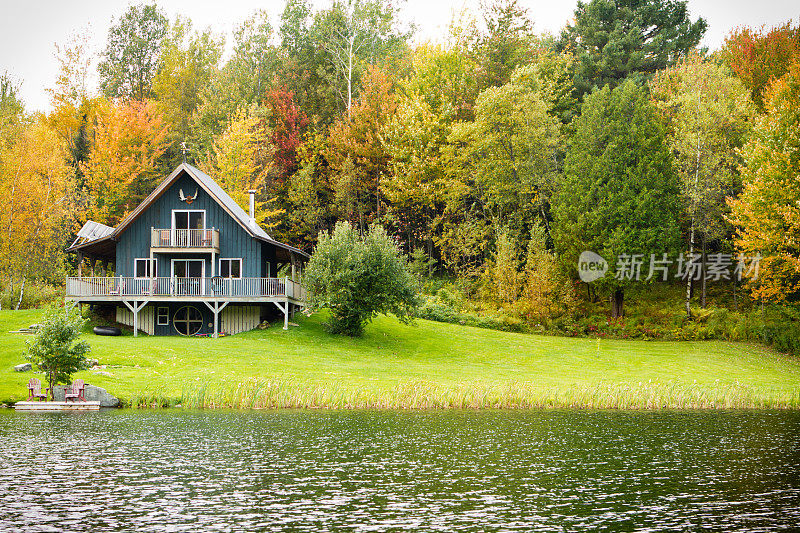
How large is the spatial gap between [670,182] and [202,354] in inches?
1371

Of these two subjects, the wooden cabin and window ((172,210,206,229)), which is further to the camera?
window ((172,210,206,229))

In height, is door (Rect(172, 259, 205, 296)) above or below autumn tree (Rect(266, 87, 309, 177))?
below

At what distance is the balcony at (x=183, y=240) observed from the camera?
2023 inches

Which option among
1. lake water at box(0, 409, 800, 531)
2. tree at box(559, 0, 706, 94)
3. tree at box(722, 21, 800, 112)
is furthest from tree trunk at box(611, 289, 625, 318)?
lake water at box(0, 409, 800, 531)

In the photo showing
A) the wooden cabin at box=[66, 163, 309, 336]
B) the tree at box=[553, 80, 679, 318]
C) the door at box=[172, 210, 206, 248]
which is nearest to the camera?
the wooden cabin at box=[66, 163, 309, 336]

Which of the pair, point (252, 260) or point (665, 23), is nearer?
point (252, 260)

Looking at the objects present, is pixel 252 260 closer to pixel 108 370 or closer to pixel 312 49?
pixel 108 370

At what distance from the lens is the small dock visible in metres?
30.2

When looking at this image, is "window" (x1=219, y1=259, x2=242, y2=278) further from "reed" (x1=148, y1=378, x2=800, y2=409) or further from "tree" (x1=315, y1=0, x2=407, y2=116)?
"tree" (x1=315, y1=0, x2=407, y2=116)

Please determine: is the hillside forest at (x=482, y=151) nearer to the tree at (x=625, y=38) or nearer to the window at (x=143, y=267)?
the tree at (x=625, y=38)

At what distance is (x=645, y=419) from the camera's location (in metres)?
30.5

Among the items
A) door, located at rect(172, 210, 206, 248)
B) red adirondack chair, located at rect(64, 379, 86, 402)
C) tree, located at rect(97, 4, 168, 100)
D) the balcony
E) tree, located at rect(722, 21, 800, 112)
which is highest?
tree, located at rect(97, 4, 168, 100)

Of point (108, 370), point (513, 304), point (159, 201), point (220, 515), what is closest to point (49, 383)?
point (108, 370)

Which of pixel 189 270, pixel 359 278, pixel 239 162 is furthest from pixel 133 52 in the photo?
→ pixel 359 278
